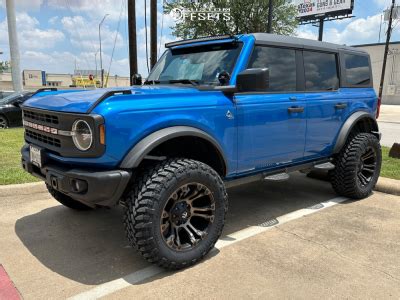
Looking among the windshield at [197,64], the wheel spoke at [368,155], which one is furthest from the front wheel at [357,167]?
the windshield at [197,64]

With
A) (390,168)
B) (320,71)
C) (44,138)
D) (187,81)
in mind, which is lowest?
(390,168)

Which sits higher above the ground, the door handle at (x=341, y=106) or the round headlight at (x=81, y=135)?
the door handle at (x=341, y=106)

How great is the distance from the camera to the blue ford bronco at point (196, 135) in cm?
296

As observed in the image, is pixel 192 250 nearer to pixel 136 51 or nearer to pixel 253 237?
pixel 253 237

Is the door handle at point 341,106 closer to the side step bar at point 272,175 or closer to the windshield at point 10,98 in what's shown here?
the side step bar at point 272,175

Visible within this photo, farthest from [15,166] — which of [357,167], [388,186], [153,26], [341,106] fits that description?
[153,26]

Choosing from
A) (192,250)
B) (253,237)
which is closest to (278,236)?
(253,237)

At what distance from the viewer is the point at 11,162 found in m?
6.62

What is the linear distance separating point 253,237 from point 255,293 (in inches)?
42.7

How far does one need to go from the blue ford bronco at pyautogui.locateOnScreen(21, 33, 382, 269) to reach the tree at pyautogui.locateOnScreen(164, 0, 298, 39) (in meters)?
15.4

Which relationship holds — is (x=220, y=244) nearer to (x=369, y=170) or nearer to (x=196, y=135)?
(x=196, y=135)

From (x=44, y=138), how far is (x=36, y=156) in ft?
0.56

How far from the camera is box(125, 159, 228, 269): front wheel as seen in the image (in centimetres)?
302

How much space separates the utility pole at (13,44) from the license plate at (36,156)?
17245 millimetres
